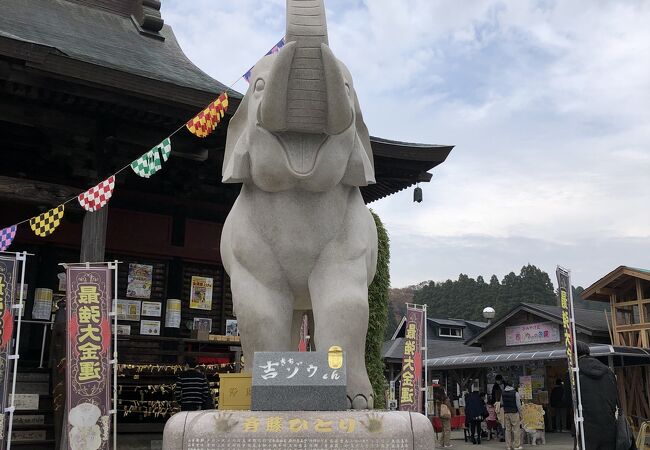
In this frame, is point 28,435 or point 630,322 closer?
point 28,435

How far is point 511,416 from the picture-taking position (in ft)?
39.8

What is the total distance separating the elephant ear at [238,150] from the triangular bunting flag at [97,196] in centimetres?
366

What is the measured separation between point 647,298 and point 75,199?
12219 millimetres

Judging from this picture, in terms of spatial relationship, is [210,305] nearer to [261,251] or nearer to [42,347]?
[42,347]

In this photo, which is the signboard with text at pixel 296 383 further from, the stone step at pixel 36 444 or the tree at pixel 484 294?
the tree at pixel 484 294

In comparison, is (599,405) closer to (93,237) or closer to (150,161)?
(150,161)

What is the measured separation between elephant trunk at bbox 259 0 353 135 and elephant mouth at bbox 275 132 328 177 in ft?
0.17

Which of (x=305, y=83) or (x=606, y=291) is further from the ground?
(x=606, y=291)

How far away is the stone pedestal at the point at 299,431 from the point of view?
2.63m

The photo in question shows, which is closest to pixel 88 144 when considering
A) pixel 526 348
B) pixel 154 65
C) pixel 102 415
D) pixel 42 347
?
pixel 154 65

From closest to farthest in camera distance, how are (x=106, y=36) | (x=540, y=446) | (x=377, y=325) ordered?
1. (x=377, y=325)
2. (x=106, y=36)
3. (x=540, y=446)

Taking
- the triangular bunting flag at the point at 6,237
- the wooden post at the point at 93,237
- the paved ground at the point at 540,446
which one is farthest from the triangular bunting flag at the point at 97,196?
the paved ground at the point at 540,446

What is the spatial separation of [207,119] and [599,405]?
15.2ft

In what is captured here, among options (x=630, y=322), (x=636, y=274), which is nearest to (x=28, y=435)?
(x=636, y=274)
